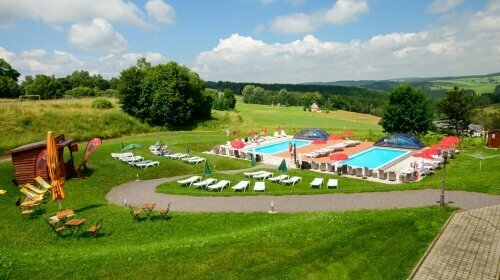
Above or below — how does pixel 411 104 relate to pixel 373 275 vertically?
above

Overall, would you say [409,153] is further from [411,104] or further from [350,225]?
[350,225]

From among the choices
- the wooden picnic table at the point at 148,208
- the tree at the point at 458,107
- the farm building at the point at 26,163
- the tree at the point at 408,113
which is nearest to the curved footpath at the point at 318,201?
the wooden picnic table at the point at 148,208

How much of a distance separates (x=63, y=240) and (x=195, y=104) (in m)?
41.2

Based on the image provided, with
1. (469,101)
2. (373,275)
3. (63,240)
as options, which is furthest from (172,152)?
(469,101)

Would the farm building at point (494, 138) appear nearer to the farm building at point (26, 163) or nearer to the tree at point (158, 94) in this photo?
the tree at point (158, 94)

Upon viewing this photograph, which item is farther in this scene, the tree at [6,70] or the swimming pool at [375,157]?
the tree at [6,70]

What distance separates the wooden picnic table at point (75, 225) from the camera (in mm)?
14645

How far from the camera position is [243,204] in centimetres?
1862

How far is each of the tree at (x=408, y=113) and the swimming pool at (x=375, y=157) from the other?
8.57 metres

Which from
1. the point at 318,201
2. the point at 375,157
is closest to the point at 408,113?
the point at 375,157

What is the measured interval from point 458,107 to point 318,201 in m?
37.4

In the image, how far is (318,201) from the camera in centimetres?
1836

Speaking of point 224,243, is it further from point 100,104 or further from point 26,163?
point 100,104

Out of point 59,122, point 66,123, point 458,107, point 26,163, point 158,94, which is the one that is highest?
point 158,94
